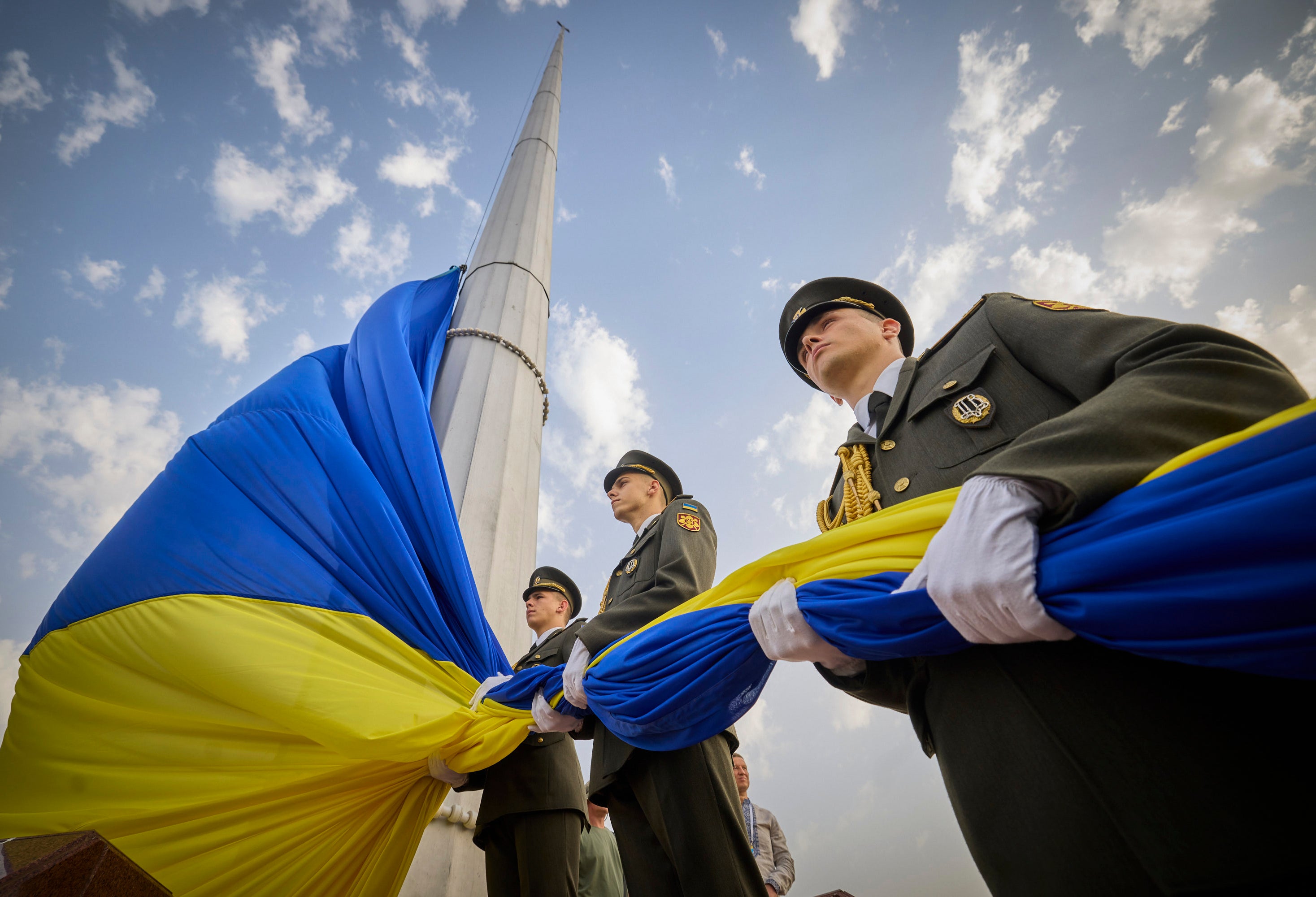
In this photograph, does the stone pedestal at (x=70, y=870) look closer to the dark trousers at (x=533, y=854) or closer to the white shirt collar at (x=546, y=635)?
the dark trousers at (x=533, y=854)

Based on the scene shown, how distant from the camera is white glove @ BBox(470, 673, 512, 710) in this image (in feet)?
7.50

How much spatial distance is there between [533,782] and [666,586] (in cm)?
102

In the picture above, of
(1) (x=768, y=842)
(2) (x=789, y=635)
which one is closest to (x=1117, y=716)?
(2) (x=789, y=635)

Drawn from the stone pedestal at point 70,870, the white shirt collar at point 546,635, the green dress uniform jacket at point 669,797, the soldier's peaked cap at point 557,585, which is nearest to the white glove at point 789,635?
the green dress uniform jacket at point 669,797

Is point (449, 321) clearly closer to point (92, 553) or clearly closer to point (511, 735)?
point (92, 553)

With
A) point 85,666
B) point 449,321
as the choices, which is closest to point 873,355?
point 85,666

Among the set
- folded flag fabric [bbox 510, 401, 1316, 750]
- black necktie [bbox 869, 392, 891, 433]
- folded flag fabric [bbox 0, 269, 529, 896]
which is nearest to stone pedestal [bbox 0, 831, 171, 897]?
folded flag fabric [bbox 0, 269, 529, 896]

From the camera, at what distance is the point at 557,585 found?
3.73 meters

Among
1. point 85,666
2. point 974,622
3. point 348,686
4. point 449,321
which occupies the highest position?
point 449,321

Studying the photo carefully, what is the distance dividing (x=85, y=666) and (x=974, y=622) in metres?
2.83

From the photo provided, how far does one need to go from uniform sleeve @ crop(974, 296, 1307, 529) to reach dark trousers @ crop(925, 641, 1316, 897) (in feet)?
0.84

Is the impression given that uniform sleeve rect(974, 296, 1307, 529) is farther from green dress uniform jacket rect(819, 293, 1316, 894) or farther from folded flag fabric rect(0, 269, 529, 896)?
folded flag fabric rect(0, 269, 529, 896)

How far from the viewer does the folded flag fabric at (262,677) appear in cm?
190

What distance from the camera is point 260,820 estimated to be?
6.37ft
